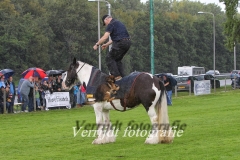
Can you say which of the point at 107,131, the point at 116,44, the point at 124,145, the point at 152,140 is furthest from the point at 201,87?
the point at 152,140

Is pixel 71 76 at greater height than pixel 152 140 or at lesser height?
greater

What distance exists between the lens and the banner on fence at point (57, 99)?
33.0 metres

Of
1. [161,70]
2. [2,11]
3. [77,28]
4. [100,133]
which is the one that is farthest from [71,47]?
[100,133]

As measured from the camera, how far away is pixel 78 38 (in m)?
78.9

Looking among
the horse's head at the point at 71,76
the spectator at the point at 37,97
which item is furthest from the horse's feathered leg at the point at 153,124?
the spectator at the point at 37,97

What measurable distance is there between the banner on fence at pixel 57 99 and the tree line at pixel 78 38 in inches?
1062

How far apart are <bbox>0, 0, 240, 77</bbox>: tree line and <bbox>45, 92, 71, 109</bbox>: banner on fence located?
27.0m

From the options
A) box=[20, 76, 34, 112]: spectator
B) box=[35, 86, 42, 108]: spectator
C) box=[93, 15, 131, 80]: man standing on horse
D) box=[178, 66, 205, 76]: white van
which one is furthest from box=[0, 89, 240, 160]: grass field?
box=[178, 66, 205, 76]: white van

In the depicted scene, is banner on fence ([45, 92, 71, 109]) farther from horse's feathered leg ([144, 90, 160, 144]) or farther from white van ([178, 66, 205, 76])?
white van ([178, 66, 205, 76])

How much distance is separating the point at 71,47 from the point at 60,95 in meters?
45.3

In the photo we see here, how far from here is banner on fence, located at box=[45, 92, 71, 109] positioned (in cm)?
3297

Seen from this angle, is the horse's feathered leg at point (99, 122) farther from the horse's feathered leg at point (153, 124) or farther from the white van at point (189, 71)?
the white van at point (189, 71)

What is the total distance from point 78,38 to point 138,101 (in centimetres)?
6399

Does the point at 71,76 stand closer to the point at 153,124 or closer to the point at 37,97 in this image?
the point at 153,124
